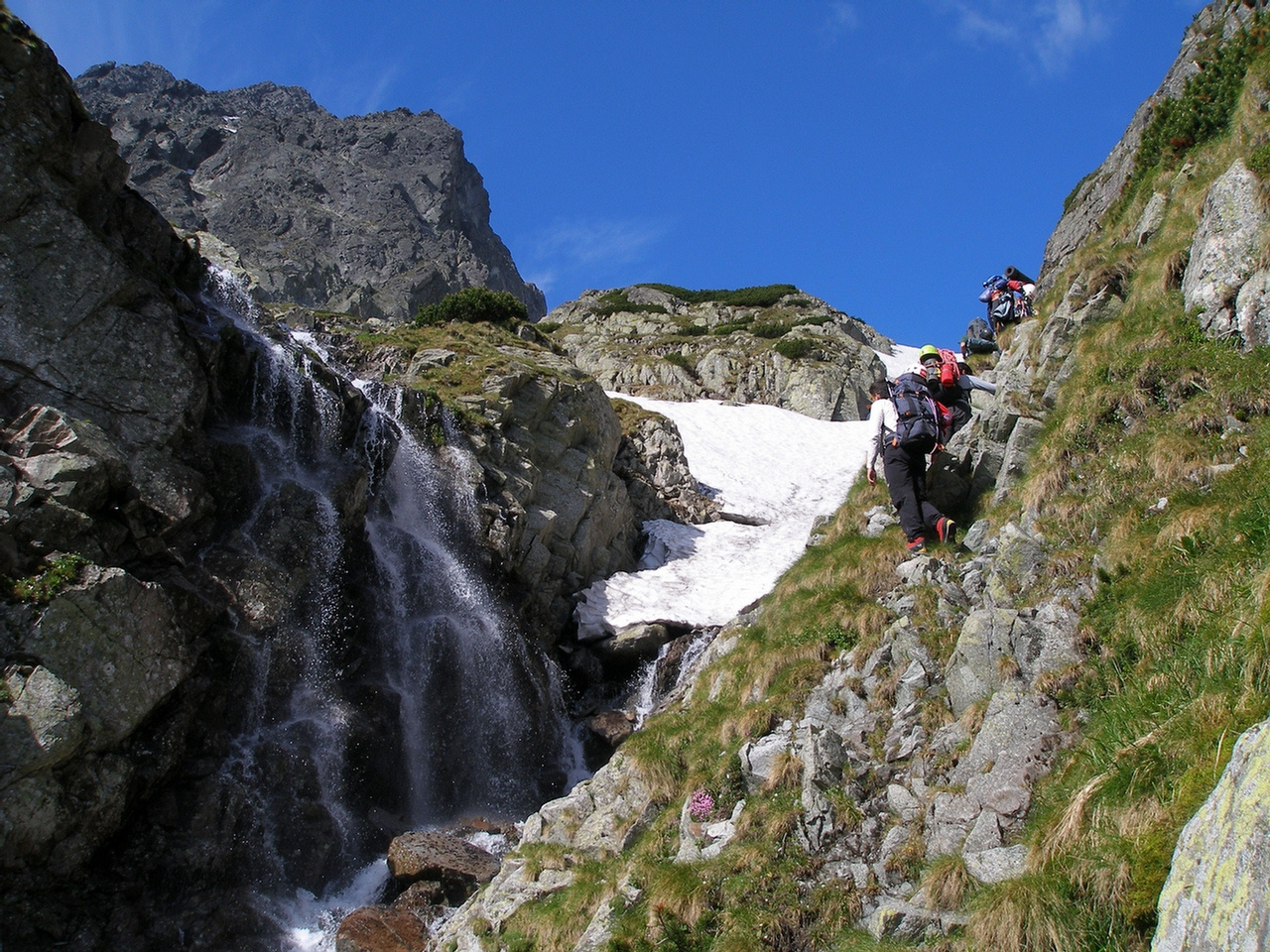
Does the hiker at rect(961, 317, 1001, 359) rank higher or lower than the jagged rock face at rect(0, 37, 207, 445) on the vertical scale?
lower

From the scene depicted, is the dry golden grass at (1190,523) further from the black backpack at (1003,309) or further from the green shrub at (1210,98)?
the black backpack at (1003,309)

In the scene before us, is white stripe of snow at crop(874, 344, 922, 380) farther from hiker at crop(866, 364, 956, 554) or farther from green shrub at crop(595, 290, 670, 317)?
hiker at crop(866, 364, 956, 554)

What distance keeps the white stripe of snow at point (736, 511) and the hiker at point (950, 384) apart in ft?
25.6

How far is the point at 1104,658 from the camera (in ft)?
20.9

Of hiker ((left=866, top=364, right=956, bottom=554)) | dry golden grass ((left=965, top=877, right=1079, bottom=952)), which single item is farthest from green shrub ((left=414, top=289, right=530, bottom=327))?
dry golden grass ((left=965, top=877, right=1079, bottom=952))

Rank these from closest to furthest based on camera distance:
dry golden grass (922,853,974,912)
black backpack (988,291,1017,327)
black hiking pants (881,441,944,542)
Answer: dry golden grass (922,853,974,912), black hiking pants (881,441,944,542), black backpack (988,291,1017,327)

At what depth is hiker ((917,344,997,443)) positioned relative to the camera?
1305cm

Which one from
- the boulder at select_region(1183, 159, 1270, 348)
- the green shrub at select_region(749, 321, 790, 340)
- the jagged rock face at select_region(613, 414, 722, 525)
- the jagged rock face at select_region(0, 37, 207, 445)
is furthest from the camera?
the green shrub at select_region(749, 321, 790, 340)

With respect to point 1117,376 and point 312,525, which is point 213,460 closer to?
point 312,525

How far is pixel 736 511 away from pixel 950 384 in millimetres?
20784

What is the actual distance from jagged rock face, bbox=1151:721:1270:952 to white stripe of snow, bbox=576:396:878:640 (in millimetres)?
16722

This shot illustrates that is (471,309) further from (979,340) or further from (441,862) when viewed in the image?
(441,862)

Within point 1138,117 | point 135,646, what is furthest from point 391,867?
point 1138,117

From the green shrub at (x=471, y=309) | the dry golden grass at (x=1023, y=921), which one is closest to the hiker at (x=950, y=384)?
the dry golden grass at (x=1023, y=921)
